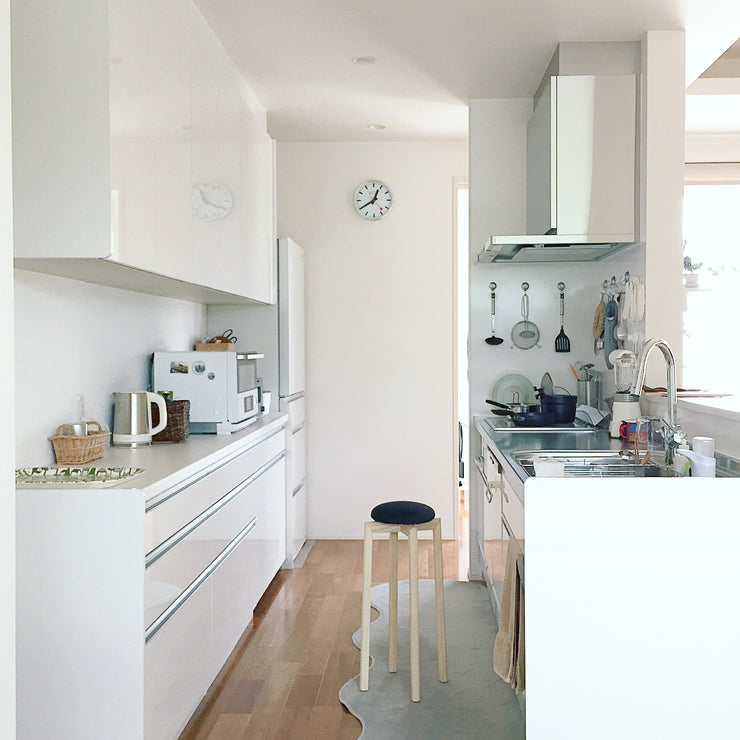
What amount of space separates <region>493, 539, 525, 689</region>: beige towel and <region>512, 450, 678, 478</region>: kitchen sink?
0.96 ft

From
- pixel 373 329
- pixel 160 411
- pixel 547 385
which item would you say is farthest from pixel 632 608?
pixel 373 329

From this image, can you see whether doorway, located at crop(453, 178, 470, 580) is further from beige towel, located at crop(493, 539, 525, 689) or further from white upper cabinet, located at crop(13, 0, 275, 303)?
white upper cabinet, located at crop(13, 0, 275, 303)

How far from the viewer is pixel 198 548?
8.79ft

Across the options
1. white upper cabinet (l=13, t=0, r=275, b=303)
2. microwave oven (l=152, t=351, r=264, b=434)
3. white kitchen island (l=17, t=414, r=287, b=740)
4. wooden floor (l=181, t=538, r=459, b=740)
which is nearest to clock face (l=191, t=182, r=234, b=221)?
white upper cabinet (l=13, t=0, r=275, b=303)

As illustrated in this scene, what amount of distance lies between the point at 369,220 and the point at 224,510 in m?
2.84

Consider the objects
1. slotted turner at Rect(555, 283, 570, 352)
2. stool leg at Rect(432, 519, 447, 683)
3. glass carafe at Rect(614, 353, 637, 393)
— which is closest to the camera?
stool leg at Rect(432, 519, 447, 683)

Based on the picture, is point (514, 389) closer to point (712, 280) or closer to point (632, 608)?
point (712, 280)

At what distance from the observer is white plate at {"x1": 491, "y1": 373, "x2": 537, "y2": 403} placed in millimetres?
4445

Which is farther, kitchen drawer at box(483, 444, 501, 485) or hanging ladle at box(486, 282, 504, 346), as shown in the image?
hanging ladle at box(486, 282, 504, 346)

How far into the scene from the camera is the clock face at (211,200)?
3195 mm

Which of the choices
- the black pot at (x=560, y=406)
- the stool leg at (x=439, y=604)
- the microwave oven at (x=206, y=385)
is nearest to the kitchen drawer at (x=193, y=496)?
the microwave oven at (x=206, y=385)

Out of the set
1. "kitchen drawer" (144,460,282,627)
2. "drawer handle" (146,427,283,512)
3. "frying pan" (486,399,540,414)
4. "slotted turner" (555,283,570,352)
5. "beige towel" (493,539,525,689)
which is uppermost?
"slotted turner" (555,283,570,352)

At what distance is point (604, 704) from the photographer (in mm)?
1837

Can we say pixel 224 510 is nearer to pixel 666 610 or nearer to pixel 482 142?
pixel 666 610
